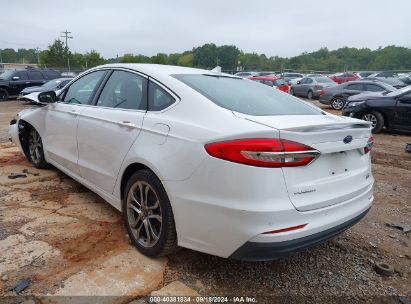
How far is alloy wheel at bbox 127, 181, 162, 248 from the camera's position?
2.98 m

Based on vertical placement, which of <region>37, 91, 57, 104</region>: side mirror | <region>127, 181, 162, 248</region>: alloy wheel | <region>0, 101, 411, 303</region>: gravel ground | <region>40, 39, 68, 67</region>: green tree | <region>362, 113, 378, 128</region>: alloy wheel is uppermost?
<region>40, 39, 68, 67</region>: green tree

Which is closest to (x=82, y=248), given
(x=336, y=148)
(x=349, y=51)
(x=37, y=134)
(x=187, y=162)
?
(x=187, y=162)

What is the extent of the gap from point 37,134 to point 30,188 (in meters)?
0.93

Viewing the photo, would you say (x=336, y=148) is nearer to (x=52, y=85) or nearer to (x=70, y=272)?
(x=70, y=272)

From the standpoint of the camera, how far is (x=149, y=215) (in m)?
3.04

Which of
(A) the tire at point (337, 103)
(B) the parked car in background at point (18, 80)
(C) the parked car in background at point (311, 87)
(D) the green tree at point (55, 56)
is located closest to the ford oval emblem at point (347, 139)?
(A) the tire at point (337, 103)

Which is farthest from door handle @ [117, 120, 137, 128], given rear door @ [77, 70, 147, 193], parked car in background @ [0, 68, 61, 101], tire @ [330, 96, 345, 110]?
parked car in background @ [0, 68, 61, 101]

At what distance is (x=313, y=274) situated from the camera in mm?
2996

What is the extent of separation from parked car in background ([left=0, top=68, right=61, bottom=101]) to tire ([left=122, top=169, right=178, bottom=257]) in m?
18.9

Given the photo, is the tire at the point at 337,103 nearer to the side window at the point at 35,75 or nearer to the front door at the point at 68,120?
the front door at the point at 68,120

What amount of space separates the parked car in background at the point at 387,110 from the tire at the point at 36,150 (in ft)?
25.6

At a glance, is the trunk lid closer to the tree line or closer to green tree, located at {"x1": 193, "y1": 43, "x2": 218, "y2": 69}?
the tree line

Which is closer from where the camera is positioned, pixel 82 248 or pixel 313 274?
pixel 313 274

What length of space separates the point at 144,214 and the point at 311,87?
20.2 m
